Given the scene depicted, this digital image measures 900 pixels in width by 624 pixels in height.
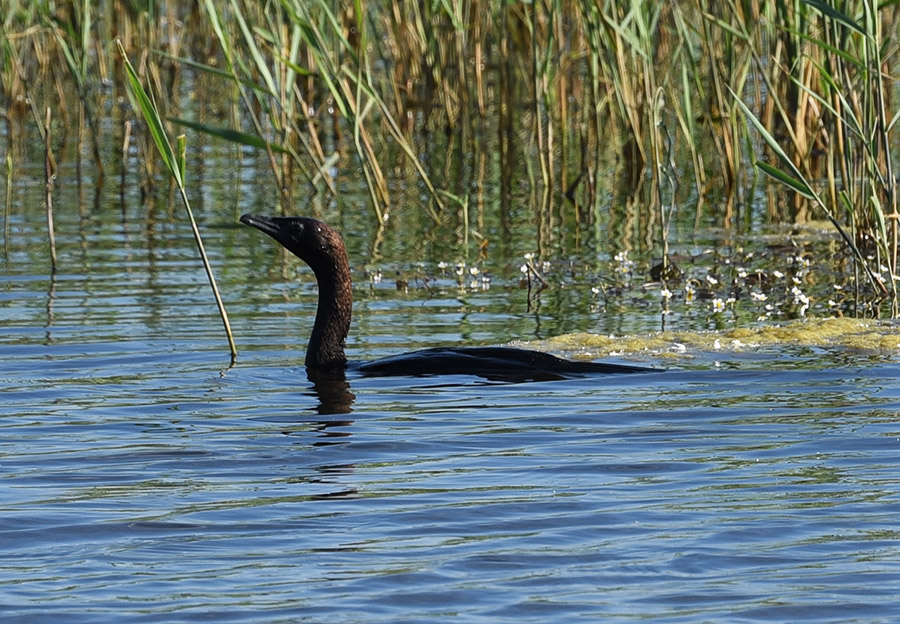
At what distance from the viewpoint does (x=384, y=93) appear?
54.8ft

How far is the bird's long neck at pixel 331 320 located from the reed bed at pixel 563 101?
63.0 inches

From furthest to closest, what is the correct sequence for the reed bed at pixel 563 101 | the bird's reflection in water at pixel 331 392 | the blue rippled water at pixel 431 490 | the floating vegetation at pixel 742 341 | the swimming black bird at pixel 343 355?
the reed bed at pixel 563 101 < the floating vegetation at pixel 742 341 < the swimming black bird at pixel 343 355 < the bird's reflection in water at pixel 331 392 < the blue rippled water at pixel 431 490

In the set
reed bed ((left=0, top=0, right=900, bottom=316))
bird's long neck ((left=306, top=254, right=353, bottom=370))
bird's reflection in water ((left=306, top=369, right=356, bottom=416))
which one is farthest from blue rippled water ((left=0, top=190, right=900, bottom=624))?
reed bed ((left=0, top=0, right=900, bottom=316))

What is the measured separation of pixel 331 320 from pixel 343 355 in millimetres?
181

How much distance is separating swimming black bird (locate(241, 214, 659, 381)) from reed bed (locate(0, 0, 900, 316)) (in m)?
1.39

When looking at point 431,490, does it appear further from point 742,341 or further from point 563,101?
point 563,101

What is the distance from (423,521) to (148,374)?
9.25 ft

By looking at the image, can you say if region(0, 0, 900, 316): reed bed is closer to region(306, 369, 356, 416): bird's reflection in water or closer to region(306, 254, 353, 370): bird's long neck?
region(306, 254, 353, 370): bird's long neck

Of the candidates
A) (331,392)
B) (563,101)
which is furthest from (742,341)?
(563,101)

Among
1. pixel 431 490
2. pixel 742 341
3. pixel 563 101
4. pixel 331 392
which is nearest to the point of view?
pixel 431 490

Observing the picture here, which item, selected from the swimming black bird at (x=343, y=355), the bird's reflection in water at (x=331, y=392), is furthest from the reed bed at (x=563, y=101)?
the bird's reflection in water at (x=331, y=392)

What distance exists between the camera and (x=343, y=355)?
742 centimetres

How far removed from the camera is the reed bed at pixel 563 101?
8867mm

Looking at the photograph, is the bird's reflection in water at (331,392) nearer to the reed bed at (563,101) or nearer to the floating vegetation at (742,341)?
the floating vegetation at (742,341)
